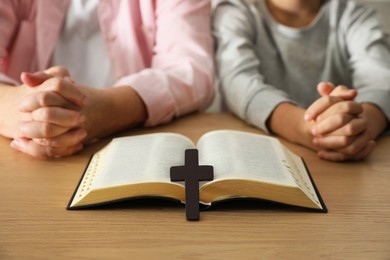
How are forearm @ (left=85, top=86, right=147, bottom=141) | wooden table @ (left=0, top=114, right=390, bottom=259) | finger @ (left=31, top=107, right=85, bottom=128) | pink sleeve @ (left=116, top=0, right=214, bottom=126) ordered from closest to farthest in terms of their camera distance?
wooden table @ (left=0, top=114, right=390, bottom=259) < finger @ (left=31, top=107, right=85, bottom=128) < forearm @ (left=85, top=86, right=147, bottom=141) < pink sleeve @ (left=116, top=0, right=214, bottom=126)

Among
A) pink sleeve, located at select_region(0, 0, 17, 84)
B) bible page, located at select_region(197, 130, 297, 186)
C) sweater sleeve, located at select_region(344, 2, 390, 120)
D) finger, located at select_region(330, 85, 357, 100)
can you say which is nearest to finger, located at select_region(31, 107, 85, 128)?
bible page, located at select_region(197, 130, 297, 186)

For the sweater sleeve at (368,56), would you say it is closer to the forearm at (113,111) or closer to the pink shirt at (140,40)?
the pink shirt at (140,40)

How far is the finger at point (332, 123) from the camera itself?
0.87m

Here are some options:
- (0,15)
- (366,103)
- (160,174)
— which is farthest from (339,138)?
(0,15)

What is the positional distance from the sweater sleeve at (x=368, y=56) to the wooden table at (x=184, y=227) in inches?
11.8

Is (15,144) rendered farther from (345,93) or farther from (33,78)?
→ (345,93)

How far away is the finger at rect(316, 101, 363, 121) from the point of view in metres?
0.88

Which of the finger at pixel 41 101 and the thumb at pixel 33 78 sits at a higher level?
the thumb at pixel 33 78

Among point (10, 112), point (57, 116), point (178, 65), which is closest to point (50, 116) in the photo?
point (57, 116)

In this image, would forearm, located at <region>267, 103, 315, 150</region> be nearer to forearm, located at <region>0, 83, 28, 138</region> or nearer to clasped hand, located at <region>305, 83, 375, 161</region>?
clasped hand, located at <region>305, 83, 375, 161</region>

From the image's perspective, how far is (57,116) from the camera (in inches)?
32.5

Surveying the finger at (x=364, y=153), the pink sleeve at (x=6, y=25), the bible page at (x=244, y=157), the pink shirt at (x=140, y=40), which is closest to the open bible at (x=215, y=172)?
the bible page at (x=244, y=157)

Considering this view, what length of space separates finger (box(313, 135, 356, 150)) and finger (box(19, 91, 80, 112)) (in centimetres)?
44

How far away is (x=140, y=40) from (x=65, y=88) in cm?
45
